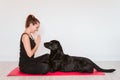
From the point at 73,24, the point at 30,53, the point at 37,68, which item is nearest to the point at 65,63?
the point at 37,68

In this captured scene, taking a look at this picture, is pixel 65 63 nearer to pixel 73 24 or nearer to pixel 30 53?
pixel 30 53

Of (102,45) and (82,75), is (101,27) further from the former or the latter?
(82,75)

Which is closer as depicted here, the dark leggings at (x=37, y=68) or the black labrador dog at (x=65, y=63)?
the dark leggings at (x=37, y=68)

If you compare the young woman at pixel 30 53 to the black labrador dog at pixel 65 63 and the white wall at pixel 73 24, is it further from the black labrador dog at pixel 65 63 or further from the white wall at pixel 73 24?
the white wall at pixel 73 24

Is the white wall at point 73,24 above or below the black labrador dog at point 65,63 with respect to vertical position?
above

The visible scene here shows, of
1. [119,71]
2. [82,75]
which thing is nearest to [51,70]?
[82,75]

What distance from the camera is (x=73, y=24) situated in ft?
17.1

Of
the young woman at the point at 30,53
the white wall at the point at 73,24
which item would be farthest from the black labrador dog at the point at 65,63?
the white wall at the point at 73,24

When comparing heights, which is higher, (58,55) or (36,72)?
(58,55)

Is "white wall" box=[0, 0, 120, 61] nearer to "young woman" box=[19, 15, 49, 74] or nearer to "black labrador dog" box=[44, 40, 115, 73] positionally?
"black labrador dog" box=[44, 40, 115, 73]

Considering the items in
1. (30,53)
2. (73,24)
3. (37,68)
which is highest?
(73,24)

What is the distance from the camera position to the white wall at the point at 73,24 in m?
5.18

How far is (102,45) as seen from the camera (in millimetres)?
5250

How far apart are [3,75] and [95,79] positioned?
1.39 m
